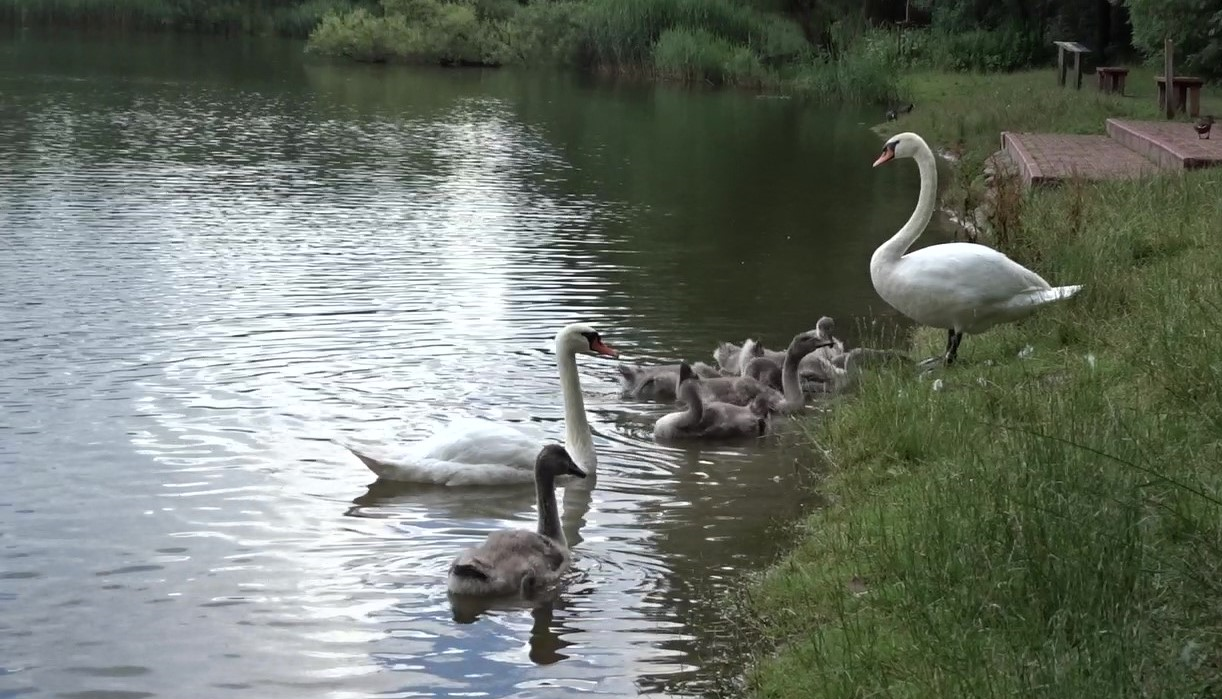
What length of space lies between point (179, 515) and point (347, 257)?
9.48 m

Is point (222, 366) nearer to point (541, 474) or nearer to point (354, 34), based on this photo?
point (541, 474)

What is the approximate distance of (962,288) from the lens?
34.4ft

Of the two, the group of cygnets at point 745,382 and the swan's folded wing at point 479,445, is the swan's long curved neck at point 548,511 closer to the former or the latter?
the swan's folded wing at point 479,445

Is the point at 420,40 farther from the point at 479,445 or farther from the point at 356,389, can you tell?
the point at 479,445

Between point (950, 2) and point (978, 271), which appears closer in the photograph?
point (978, 271)

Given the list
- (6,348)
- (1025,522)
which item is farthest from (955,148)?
(1025,522)

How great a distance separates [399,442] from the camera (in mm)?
10703

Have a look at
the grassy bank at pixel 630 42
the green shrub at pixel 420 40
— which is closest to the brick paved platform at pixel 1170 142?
the grassy bank at pixel 630 42

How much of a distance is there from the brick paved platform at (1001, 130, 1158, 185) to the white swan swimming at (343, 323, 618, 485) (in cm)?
727

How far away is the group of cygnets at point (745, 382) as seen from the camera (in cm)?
1120

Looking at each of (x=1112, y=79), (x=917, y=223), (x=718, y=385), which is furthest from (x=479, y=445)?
(x=1112, y=79)

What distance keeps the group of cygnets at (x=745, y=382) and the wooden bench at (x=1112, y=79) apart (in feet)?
77.4

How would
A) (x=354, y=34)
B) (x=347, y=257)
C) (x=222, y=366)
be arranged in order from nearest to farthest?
(x=222, y=366), (x=347, y=257), (x=354, y=34)

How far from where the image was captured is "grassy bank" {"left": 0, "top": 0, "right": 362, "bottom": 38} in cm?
6856
